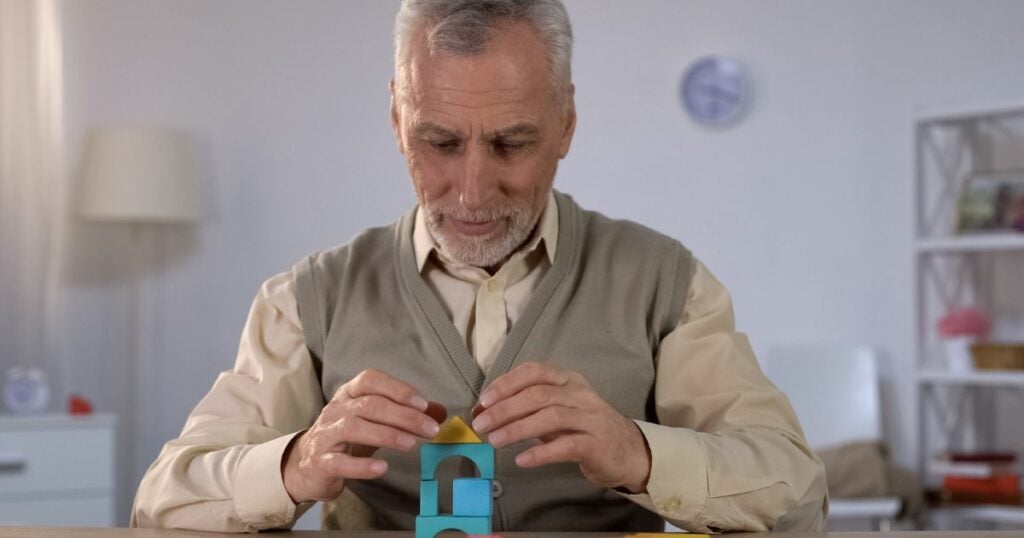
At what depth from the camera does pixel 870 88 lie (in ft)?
14.0

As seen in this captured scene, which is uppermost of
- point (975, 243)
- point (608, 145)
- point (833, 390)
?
point (608, 145)

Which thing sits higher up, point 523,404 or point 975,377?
point 523,404

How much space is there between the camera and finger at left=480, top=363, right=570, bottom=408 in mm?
1325

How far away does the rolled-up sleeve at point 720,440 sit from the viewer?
4.76 feet

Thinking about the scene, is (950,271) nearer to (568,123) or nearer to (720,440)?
(568,123)

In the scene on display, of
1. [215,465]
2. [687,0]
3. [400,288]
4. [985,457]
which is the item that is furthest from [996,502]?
[215,465]

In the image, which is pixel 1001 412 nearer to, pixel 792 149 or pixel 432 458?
pixel 792 149

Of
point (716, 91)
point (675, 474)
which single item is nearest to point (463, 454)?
point (675, 474)

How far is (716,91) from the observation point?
4.50 metres

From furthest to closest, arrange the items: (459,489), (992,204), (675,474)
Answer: (992,204)
(675,474)
(459,489)

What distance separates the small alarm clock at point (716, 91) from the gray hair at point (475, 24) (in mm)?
2839

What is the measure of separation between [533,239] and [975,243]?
243 cm

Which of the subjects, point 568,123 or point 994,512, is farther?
point 994,512

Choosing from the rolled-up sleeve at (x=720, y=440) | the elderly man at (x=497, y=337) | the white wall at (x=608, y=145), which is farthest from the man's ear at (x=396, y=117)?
the white wall at (x=608, y=145)
